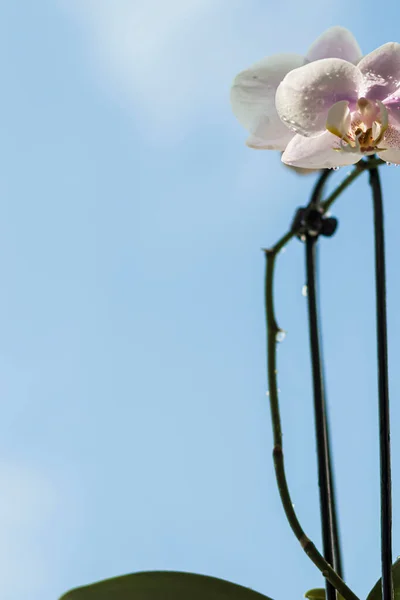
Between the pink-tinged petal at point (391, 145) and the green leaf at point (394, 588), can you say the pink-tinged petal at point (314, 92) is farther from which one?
the green leaf at point (394, 588)

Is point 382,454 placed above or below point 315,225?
below

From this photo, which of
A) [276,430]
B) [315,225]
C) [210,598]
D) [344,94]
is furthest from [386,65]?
[210,598]

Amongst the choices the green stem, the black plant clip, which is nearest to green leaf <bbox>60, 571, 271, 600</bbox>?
the green stem

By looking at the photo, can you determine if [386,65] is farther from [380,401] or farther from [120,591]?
[120,591]

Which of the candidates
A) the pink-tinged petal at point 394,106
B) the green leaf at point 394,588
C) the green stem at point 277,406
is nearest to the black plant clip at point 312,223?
the green stem at point 277,406

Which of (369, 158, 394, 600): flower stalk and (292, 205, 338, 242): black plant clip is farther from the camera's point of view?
(292, 205, 338, 242): black plant clip

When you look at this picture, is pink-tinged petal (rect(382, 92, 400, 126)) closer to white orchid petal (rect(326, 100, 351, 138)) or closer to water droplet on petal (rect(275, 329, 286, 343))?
white orchid petal (rect(326, 100, 351, 138))

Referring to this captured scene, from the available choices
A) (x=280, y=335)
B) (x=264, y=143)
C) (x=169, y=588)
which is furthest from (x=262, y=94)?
(x=169, y=588)
